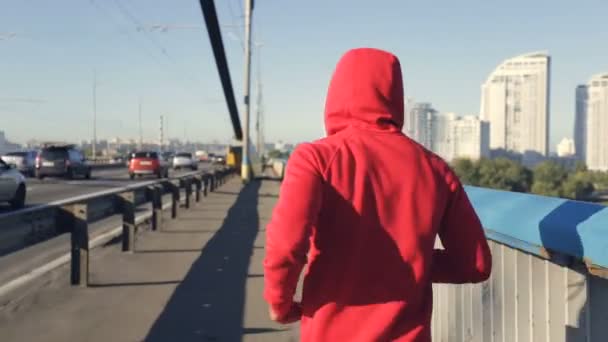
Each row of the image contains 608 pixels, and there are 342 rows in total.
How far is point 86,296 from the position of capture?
7.06m

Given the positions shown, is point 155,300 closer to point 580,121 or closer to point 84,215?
point 84,215

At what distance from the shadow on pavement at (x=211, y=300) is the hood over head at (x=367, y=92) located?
3.69m

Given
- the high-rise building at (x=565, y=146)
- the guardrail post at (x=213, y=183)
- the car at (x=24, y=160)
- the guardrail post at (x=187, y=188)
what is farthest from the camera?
→ the high-rise building at (x=565, y=146)

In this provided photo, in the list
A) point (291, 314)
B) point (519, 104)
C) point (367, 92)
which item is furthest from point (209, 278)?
point (519, 104)

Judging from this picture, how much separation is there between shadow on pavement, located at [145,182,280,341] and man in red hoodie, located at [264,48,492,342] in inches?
142

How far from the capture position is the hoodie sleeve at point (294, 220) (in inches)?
83.5

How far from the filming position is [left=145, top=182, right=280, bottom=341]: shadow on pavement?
5.79 m

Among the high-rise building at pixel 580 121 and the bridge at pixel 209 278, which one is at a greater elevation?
the high-rise building at pixel 580 121

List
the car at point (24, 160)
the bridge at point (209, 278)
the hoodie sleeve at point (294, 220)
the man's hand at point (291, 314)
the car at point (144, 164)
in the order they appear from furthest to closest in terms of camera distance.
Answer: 1. the car at point (24, 160)
2. the car at point (144, 164)
3. the bridge at point (209, 278)
4. the man's hand at point (291, 314)
5. the hoodie sleeve at point (294, 220)

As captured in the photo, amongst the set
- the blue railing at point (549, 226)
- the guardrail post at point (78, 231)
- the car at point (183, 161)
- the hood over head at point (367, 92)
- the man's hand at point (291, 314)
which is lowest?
the car at point (183, 161)

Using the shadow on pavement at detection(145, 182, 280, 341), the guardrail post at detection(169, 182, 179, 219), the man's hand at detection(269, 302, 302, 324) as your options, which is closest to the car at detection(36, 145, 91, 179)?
the guardrail post at detection(169, 182, 179, 219)

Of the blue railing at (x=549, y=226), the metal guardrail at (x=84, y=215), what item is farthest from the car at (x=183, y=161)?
the blue railing at (x=549, y=226)

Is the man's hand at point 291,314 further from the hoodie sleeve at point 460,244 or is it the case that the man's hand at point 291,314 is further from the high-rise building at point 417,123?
the high-rise building at point 417,123

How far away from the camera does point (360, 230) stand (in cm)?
220
